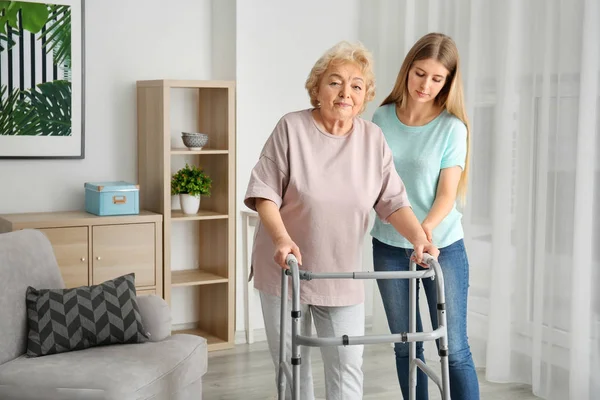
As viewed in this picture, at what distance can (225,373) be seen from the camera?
4.26m

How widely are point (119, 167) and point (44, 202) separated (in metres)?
0.46

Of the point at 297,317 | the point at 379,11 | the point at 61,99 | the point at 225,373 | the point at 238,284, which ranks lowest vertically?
the point at 225,373

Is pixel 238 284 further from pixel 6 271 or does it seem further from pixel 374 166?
pixel 374 166

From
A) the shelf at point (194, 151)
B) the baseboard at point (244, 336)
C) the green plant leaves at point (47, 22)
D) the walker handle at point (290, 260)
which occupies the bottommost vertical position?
the baseboard at point (244, 336)

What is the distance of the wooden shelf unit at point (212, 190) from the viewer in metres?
4.45

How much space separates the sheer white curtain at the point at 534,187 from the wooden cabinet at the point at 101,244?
1689 mm

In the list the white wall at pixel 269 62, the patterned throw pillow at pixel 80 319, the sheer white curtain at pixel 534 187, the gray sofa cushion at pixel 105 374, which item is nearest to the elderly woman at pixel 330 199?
the gray sofa cushion at pixel 105 374

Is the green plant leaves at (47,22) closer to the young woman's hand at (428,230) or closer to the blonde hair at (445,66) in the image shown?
the blonde hair at (445,66)

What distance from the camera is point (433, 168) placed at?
9.34 ft

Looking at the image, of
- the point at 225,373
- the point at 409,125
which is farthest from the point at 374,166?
the point at 225,373

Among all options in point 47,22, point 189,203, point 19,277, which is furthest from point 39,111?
point 19,277

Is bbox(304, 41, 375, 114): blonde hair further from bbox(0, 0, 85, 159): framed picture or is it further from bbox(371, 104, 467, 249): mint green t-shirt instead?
bbox(0, 0, 85, 159): framed picture

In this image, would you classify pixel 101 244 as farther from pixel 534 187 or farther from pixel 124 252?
pixel 534 187

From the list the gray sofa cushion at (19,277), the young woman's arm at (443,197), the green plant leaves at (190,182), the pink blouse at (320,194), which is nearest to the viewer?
the pink blouse at (320,194)
